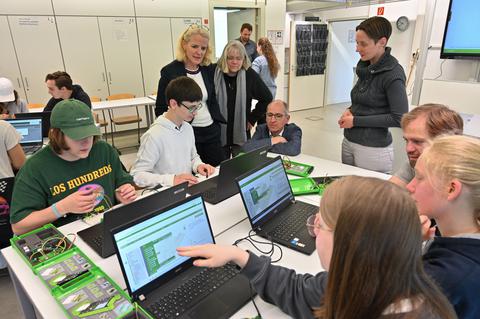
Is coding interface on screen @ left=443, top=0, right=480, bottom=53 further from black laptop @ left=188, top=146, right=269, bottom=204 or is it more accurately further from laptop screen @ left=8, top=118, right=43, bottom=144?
laptop screen @ left=8, top=118, right=43, bottom=144

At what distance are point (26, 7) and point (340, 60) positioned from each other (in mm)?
→ 6657

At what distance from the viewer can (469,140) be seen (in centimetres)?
96

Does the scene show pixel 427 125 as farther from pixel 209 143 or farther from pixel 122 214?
pixel 209 143

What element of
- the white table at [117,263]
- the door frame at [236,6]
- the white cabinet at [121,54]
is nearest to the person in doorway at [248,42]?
the door frame at [236,6]

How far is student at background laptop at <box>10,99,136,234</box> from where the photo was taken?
147 centimetres

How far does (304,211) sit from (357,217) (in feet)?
3.29

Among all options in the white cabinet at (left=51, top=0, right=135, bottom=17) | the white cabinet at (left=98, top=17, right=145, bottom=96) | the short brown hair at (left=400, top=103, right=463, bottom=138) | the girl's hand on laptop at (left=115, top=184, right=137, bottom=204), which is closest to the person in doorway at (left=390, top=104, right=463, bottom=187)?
the short brown hair at (left=400, top=103, right=463, bottom=138)

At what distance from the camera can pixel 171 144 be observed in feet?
6.89

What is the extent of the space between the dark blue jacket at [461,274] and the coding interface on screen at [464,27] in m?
3.12

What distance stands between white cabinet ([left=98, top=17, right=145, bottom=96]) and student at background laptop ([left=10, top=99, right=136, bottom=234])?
439cm

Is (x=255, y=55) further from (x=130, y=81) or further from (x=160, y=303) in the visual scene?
(x=160, y=303)

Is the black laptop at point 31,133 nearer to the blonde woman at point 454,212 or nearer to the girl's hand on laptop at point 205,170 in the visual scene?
the girl's hand on laptop at point 205,170

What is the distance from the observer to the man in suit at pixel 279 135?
8.46 ft

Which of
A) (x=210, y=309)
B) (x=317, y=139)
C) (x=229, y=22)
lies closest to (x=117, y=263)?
(x=210, y=309)
